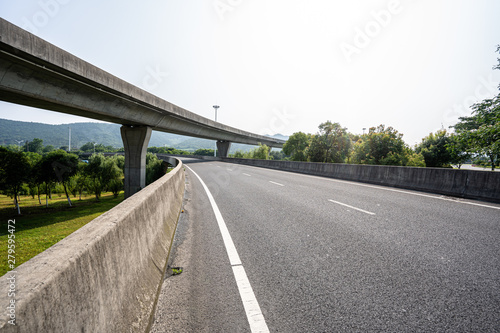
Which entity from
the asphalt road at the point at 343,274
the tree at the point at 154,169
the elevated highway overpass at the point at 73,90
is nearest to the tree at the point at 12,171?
the tree at the point at 154,169

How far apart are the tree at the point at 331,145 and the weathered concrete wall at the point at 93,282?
50.2 metres

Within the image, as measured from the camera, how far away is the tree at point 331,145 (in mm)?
50031

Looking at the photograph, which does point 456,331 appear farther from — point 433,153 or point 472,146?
point 433,153

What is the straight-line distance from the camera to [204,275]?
10.6 feet

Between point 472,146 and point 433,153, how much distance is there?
4479cm

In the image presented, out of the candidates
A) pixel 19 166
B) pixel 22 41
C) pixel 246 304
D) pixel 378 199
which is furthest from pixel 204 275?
pixel 19 166

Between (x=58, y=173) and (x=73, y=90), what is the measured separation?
36280mm

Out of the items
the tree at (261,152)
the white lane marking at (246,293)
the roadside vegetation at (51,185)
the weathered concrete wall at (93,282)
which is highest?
the tree at (261,152)

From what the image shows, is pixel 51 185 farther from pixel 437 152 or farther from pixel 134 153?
pixel 437 152

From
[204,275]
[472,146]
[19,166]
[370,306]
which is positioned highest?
[472,146]

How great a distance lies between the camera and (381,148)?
129 feet

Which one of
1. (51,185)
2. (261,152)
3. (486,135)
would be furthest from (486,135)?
(261,152)

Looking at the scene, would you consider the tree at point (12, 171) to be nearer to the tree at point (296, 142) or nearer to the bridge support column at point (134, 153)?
the bridge support column at point (134, 153)

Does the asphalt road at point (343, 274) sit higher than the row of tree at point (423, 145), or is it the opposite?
the row of tree at point (423, 145)
